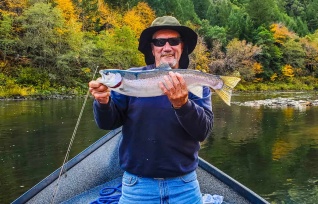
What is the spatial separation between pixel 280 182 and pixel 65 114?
50.6 feet

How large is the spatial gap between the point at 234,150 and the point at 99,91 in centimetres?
1145

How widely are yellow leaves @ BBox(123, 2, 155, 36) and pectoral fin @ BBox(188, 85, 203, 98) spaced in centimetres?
5544

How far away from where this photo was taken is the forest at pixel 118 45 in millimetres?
41000

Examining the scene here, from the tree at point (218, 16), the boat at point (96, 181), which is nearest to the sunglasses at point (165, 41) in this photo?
the boat at point (96, 181)

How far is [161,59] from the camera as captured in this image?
2959 millimetres

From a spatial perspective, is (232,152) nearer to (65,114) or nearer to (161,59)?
(161,59)

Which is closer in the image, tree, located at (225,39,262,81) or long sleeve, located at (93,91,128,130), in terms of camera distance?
long sleeve, located at (93,91,128,130)

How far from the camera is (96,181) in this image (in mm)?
5945

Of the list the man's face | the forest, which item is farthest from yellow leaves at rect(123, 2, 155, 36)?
the man's face

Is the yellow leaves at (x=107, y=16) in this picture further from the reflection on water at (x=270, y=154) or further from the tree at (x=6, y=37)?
the reflection on water at (x=270, y=154)

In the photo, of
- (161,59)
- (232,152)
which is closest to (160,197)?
(161,59)

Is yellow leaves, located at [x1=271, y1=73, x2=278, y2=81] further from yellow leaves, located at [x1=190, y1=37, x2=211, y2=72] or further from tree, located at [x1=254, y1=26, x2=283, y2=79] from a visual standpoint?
yellow leaves, located at [x1=190, y1=37, x2=211, y2=72]

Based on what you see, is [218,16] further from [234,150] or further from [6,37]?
[234,150]

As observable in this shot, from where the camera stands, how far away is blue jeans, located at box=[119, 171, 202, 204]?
2.66 m
